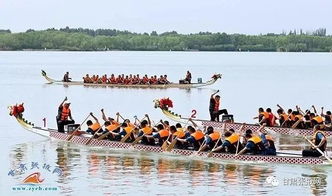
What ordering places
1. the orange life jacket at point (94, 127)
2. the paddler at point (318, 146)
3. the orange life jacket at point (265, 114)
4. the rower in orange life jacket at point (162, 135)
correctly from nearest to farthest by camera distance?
the paddler at point (318, 146) < the rower in orange life jacket at point (162, 135) < the orange life jacket at point (94, 127) < the orange life jacket at point (265, 114)

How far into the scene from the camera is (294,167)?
21.0 m

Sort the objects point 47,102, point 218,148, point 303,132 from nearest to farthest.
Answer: point 218,148 → point 303,132 → point 47,102

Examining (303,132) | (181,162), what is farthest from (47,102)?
(181,162)

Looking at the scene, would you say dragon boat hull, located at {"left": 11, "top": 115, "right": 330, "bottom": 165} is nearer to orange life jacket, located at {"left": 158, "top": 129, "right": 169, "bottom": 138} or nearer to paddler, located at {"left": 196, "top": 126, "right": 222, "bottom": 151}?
paddler, located at {"left": 196, "top": 126, "right": 222, "bottom": 151}

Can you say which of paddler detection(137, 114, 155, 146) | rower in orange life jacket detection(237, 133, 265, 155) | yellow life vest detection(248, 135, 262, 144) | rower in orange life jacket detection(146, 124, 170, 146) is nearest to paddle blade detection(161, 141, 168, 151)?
rower in orange life jacket detection(146, 124, 170, 146)

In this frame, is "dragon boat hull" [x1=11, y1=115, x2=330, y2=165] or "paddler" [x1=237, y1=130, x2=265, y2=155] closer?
"dragon boat hull" [x1=11, y1=115, x2=330, y2=165]

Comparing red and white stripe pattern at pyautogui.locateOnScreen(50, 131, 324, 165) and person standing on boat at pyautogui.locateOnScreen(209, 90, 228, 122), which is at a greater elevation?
person standing on boat at pyautogui.locateOnScreen(209, 90, 228, 122)

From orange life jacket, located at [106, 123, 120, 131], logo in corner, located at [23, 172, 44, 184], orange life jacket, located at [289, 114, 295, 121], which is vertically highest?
orange life jacket, located at [106, 123, 120, 131]

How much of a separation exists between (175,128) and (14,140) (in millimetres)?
8082

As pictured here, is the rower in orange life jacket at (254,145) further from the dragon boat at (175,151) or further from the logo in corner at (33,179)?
the logo in corner at (33,179)

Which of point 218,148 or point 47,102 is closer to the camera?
point 218,148

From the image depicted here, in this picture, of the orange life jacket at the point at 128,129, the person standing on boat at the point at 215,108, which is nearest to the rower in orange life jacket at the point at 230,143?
the orange life jacket at the point at 128,129

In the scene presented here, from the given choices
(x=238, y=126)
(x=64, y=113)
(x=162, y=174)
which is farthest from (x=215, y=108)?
(x=162, y=174)

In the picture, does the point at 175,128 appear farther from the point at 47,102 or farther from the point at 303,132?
the point at 47,102
